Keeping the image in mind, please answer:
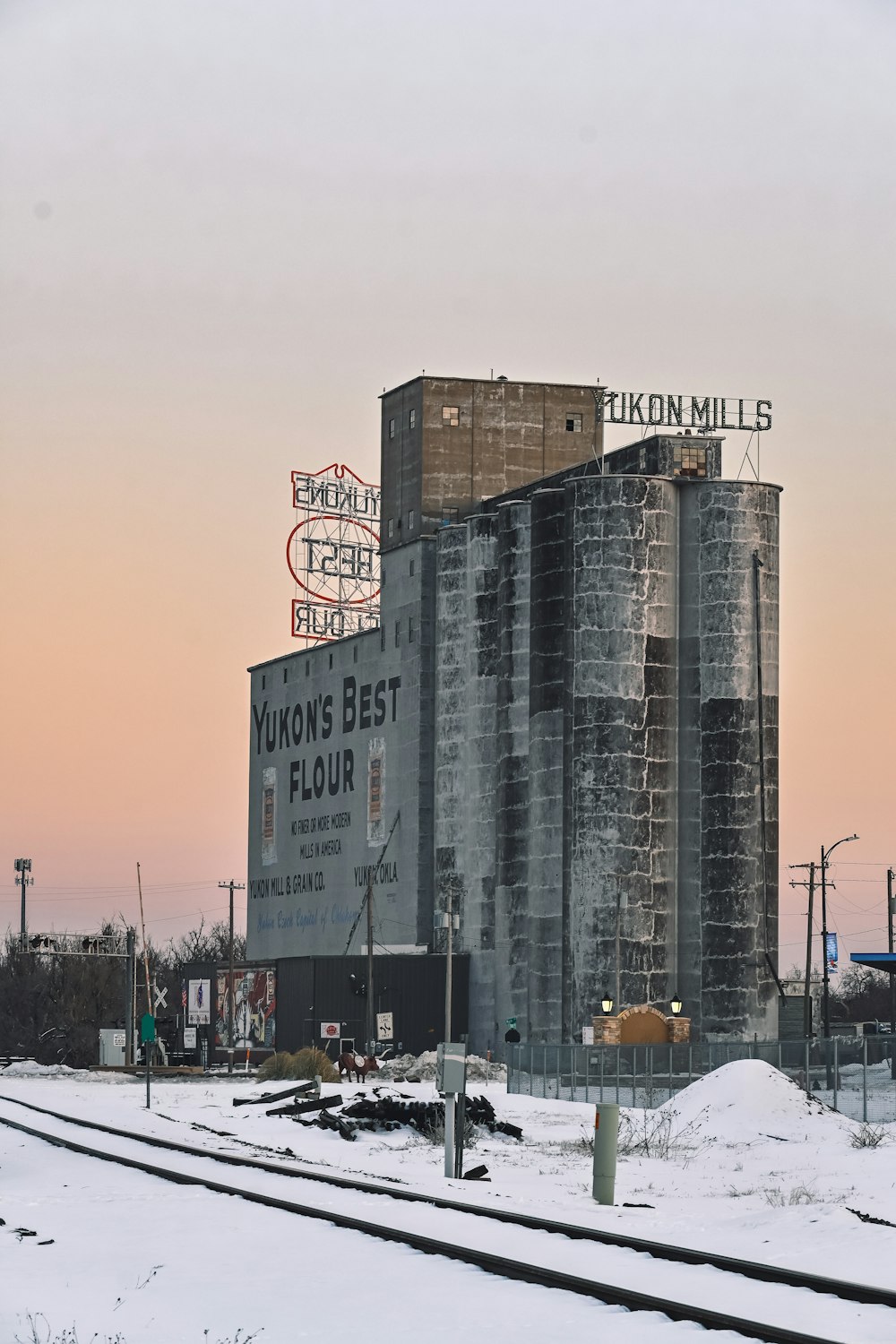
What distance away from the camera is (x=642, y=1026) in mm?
88500

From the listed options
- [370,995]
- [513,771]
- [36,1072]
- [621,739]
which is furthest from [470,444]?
[36,1072]

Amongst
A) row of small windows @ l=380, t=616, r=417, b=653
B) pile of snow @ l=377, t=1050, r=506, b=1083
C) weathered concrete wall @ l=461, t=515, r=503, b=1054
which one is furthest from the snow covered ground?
row of small windows @ l=380, t=616, r=417, b=653

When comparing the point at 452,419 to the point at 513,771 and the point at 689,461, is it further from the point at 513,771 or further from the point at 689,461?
the point at 513,771

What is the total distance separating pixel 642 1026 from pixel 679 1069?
27.2 meters

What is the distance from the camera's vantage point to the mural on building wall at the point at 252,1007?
109 m

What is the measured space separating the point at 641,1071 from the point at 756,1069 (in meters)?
20.1

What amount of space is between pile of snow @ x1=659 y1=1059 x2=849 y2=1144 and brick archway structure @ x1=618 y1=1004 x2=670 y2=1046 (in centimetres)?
4292

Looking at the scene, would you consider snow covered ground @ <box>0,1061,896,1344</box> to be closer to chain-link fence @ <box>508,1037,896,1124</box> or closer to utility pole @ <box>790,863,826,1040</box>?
chain-link fence @ <box>508,1037,896,1124</box>

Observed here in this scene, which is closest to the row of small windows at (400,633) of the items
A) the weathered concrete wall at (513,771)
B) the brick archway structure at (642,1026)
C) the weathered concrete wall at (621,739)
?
the weathered concrete wall at (513,771)

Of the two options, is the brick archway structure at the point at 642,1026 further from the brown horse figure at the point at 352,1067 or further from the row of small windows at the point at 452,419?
the row of small windows at the point at 452,419

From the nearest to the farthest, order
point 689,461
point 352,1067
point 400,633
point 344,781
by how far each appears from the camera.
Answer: point 352,1067 → point 689,461 → point 400,633 → point 344,781

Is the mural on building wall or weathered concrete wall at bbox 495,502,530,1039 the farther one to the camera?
the mural on building wall

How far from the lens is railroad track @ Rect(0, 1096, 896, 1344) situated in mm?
14234

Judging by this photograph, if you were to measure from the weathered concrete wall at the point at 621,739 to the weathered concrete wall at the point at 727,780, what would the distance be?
123 centimetres
